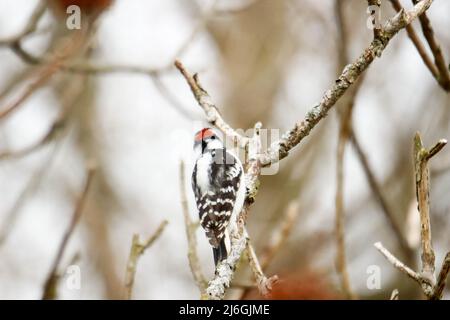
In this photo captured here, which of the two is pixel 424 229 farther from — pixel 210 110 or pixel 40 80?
pixel 40 80

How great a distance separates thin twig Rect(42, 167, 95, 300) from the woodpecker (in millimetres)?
554

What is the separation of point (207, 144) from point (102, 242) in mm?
3958

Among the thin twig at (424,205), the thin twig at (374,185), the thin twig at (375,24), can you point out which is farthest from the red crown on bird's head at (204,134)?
the thin twig at (424,205)

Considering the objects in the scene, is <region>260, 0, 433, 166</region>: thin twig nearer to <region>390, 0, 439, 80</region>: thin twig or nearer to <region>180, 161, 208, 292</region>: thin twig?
<region>390, 0, 439, 80</region>: thin twig

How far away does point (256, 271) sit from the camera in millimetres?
2289

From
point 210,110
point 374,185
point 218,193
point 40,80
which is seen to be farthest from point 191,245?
point 374,185

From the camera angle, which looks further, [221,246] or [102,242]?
[102,242]

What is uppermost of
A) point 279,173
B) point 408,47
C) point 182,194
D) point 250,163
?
point 408,47

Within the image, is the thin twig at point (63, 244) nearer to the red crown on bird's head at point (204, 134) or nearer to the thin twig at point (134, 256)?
the thin twig at point (134, 256)

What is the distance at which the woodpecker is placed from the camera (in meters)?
2.91


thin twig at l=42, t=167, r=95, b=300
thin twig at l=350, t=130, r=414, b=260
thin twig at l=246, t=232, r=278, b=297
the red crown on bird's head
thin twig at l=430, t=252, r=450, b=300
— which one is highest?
the red crown on bird's head

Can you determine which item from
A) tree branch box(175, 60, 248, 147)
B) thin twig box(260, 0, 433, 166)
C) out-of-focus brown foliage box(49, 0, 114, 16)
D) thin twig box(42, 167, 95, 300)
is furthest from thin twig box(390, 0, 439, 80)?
thin twig box(42, 167, 95, 300)
